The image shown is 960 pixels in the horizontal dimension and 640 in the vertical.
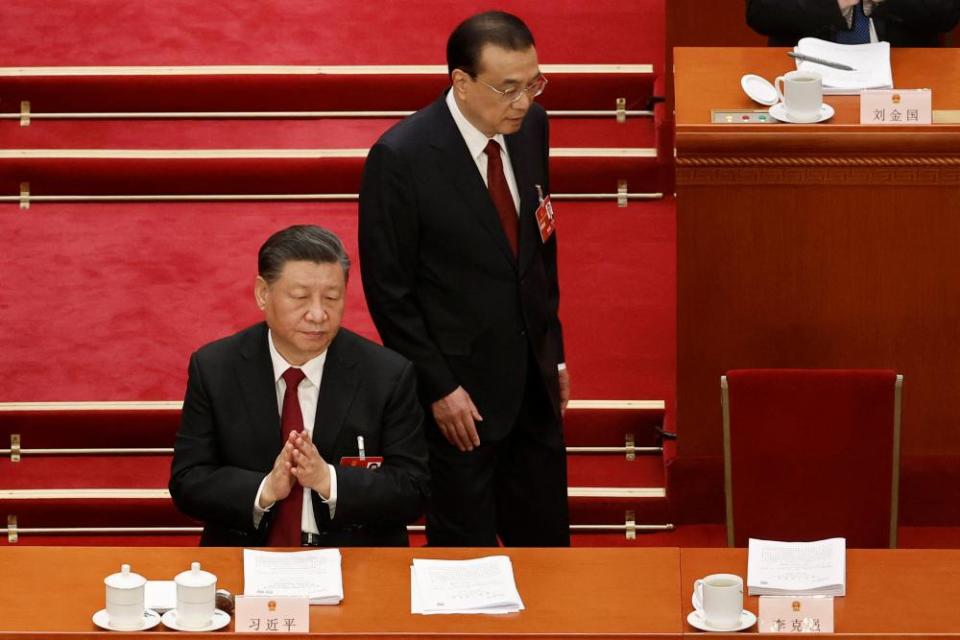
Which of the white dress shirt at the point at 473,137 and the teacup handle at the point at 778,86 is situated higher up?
the teacup handle at the point at 778,86

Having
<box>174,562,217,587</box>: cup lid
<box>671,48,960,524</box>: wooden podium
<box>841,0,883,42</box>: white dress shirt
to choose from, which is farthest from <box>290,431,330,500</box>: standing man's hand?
<box>841,0,883,42</box>: white dress shirt

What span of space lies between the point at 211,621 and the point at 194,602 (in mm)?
37

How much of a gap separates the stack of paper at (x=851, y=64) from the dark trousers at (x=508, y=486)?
2.97 ft

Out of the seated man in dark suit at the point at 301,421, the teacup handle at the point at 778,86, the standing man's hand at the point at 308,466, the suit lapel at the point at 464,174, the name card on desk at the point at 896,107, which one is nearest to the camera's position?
the standing man's hand at the point at 308,466

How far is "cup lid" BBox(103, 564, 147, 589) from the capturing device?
2.51m

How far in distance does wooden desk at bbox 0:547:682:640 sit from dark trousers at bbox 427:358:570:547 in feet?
1.43

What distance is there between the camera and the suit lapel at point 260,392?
2965 millimetres

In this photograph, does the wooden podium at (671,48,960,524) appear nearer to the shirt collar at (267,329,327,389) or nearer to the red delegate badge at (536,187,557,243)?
the red delegate badge at (536,187,557,243)

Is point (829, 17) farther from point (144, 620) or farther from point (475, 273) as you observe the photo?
point (144, 620)

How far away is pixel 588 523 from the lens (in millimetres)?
3928

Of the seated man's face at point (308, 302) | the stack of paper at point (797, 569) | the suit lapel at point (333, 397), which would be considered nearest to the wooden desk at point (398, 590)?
the stack of paper at point (797, 569)

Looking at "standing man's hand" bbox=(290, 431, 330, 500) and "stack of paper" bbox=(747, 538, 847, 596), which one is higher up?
"standing man's hand" bbox=(290, 431, 330, 500)

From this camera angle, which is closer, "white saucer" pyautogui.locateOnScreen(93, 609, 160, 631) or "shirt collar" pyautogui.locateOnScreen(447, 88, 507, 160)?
"white saucer" pyautogui.locateOnScreen(93, 609, 160, 631)

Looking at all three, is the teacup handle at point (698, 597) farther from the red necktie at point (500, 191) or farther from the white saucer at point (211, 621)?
the red necktie at point (500, 191)
